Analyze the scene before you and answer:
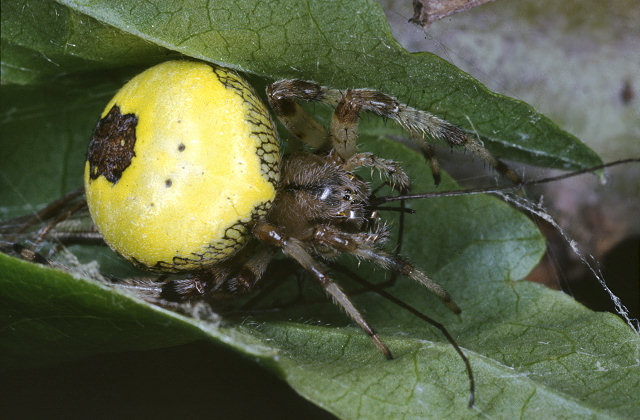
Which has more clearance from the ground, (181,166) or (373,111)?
(373,111)

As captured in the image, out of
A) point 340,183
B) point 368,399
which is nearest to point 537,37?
point 340,183

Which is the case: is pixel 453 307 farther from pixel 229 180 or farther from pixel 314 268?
pixel 229 180

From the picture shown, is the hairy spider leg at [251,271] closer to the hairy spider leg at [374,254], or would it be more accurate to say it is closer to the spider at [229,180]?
the spider at [229,180]

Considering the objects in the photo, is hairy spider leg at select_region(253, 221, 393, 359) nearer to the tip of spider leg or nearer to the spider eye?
the spider eye

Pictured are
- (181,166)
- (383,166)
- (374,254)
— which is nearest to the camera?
(181,166)

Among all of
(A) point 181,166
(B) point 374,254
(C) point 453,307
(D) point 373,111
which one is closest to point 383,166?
(D) point 373,111

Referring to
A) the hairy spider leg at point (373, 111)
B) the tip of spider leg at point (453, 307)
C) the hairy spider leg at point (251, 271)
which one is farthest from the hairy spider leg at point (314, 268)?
the hairy spider leg at point (373, 111)
